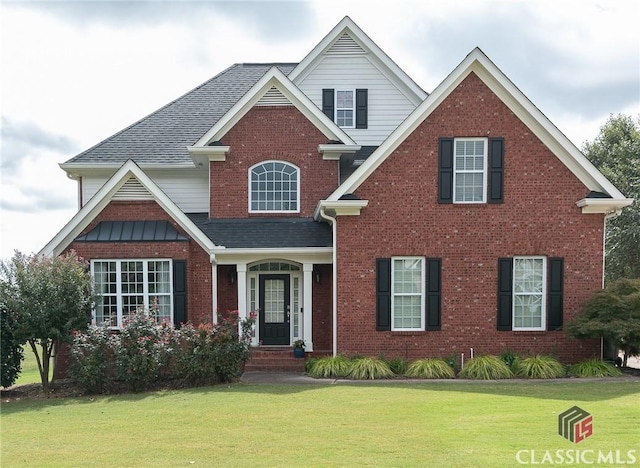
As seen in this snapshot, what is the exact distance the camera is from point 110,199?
14.9 meters

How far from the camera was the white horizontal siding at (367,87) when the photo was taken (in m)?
18.5

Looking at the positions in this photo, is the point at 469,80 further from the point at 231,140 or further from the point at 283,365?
the point at 283,365

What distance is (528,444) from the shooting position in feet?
22.8

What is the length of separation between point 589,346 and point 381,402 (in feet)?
24.6

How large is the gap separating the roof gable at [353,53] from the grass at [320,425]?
1109 cm

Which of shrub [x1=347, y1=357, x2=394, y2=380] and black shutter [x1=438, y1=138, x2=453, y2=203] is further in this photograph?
black shutter [x1=438, y1=138, x2=453, y2=203]

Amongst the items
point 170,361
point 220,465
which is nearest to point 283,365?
point 170,361

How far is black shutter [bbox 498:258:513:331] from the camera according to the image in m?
14.0

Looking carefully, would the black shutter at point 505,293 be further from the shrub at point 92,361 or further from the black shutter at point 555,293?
the shrub at point 92,361

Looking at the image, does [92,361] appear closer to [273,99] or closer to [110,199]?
[110,199]

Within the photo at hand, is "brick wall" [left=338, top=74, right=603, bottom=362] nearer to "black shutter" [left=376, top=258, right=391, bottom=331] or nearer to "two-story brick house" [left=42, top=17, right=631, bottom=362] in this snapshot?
"two-story brick house" [left=42, top=17, right=631, bottom=362]

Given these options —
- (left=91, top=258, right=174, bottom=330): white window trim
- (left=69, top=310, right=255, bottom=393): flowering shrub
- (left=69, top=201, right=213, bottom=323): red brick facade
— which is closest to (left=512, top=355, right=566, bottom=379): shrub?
(left=69, top=310, right=255, bottom=393): flowering shrub

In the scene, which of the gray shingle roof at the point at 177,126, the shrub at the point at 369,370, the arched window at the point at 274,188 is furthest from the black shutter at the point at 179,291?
the shrub at the point at 369,370

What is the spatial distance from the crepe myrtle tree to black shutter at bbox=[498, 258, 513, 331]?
11.1 meters
